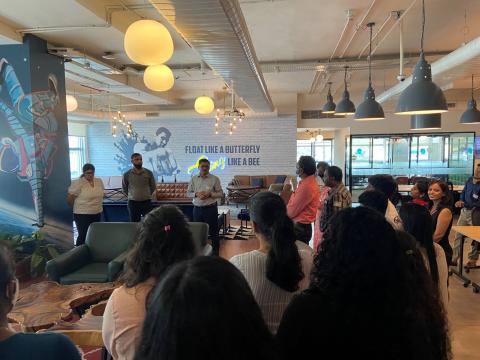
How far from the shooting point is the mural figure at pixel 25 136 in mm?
4500

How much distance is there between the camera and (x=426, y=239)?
6.93ft

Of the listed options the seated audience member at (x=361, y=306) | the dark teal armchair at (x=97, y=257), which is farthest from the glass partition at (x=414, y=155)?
the seated audience member at (x=361, y=306)

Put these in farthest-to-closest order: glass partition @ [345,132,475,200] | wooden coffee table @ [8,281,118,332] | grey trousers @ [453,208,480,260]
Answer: glass partition @ [345,132,475,200] < grey trousers @ [453,208,480,260] < wooden coffee table @ [8,281,118,332]

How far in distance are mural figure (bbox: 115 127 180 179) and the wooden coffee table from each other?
846 cm

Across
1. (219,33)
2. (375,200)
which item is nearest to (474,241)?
(375,200)

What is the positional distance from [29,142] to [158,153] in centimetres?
685

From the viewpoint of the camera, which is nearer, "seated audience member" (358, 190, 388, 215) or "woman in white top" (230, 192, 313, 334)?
"woman in white top" (230, 192, 313, 334)

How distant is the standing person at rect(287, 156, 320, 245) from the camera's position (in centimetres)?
366

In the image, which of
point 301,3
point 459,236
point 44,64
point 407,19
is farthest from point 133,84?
point 459,236

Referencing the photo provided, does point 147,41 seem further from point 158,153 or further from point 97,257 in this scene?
point 158,153

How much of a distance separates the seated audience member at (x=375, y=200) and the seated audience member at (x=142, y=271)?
1.57m

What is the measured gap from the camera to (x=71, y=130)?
11.2 metres

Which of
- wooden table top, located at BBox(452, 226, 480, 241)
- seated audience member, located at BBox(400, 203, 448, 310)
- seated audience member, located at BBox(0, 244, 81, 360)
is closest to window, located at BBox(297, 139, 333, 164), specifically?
wooden table top, located at BBox(452, 226, 480, 241)

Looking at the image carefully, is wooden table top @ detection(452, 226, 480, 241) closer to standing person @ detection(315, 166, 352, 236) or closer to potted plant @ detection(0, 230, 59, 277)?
standing person @ detection(315, 166, 352, 236)
